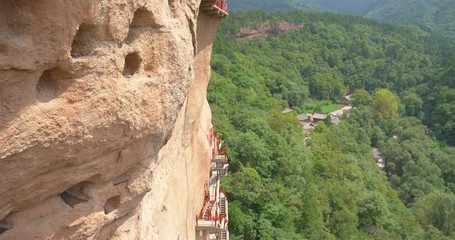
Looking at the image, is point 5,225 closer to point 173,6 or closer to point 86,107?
point 86,107

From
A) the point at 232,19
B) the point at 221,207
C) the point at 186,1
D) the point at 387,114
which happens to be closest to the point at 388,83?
the point at 387,114

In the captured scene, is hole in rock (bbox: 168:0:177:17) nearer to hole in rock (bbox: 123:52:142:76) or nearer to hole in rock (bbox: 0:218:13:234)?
hole in rock (bbox: 123:52:142:76)

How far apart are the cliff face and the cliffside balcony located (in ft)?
10.6

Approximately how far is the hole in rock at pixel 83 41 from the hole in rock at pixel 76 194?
2.43 meters

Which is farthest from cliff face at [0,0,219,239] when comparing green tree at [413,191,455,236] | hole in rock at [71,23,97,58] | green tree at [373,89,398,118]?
green tree at [373,89,398,118]

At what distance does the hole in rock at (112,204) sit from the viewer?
26.9 feet

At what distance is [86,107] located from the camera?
255 inches

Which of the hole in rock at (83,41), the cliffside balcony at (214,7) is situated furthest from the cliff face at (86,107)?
the cliffside balcony at (214,7)

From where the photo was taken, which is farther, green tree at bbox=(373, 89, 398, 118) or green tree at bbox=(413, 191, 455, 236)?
green tree at bbox=(373, 89, 398, 118)

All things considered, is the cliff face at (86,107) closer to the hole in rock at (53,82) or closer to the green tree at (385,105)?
the hole in rock at (53,82)

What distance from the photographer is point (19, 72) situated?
5.58m

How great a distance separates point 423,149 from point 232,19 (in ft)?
170

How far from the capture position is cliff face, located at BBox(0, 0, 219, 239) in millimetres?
5637

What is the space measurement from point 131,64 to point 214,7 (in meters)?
6.09
